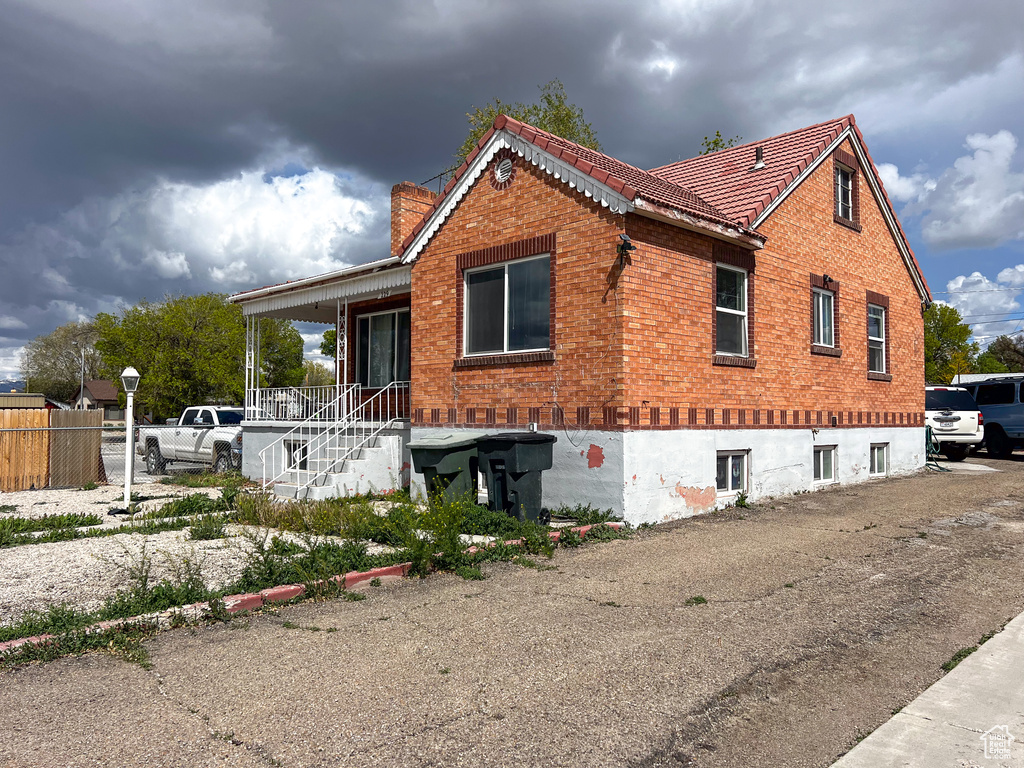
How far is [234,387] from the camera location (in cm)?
4084

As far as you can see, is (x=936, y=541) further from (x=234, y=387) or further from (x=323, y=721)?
(x=234, y=387)

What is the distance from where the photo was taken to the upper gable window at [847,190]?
14.4m

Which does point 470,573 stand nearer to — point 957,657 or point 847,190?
point 957,657

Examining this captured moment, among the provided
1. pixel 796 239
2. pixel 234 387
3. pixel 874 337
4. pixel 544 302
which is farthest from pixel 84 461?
pixel 234 387

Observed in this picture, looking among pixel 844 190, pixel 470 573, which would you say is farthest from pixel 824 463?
pixel 470 573

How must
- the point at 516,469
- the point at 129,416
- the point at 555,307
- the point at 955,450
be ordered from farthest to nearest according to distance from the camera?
the point at 955,450 → the point at 129,416 → the point at 555,307 → the point at 516,469

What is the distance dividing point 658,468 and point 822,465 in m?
5.27

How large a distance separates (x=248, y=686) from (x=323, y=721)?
727 millimetres

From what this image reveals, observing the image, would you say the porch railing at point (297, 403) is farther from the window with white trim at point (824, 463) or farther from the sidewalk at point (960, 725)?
the sidewalk at point (960, 725)

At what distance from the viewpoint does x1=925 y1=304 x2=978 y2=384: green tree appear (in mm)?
54469

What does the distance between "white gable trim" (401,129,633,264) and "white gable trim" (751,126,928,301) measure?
312 cm

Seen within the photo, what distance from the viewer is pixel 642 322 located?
9.55 m

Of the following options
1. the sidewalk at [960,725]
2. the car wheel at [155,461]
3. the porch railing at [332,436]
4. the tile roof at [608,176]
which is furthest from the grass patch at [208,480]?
the sidewalk at [960,725]

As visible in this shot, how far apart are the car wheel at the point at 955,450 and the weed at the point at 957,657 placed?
17522mm
